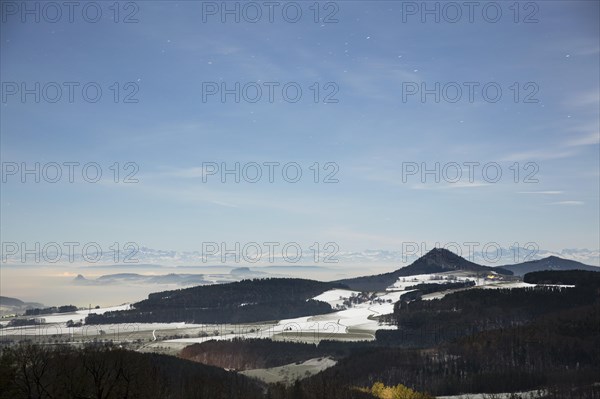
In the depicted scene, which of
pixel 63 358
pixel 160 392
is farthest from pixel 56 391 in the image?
pixel 63 358

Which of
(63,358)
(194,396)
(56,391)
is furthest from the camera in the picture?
(194,396)

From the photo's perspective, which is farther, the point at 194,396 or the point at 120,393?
the point at 194,396

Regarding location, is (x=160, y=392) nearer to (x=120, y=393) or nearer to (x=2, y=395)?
(x=120, y=393)

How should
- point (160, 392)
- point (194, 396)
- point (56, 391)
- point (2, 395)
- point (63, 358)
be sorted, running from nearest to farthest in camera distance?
point (2, 395), point (56, 391), point (160, 392), point (63, 358), point (194, 396)

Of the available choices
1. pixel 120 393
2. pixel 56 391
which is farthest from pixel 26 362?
pixel 120 393

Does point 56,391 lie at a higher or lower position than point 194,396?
higher

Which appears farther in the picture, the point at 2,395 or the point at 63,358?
the point at 63,358

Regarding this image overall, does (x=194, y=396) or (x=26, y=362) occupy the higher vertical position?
→ (x=26, y=362)


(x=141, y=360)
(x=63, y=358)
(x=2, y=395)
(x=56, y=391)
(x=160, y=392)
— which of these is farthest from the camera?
(x=141, y=360)

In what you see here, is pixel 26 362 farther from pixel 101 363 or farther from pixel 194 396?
pixel 194 396
